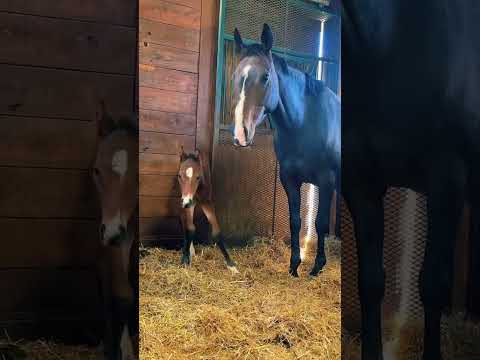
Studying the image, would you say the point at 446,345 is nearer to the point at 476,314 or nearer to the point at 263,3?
the point at 476,314

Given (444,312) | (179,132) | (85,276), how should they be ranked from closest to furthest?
(179,132), (444,312), (85,276)

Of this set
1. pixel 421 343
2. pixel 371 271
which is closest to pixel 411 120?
pixel 371 271

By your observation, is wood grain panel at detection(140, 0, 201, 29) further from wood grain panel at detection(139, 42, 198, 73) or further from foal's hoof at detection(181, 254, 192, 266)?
foal's hoof at detection(181, 254, 192, 266)

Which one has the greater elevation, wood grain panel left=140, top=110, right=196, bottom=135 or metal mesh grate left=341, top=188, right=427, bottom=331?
wood grain panel left=140, top=110, right=196, bottom=135

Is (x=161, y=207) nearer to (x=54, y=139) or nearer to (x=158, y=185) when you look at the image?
(x=158, y=185)

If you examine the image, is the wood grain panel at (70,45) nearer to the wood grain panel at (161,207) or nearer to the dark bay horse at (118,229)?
the dark bay horse at (118,229)

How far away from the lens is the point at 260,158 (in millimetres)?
1011

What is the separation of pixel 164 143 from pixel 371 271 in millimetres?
773

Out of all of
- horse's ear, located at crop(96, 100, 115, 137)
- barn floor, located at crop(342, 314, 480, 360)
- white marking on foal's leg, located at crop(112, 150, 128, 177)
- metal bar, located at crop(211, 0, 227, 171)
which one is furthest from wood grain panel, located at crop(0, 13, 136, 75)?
barn floor, located at crop(342, 314, 480, 360)

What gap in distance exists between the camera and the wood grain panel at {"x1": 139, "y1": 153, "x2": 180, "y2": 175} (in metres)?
0.96

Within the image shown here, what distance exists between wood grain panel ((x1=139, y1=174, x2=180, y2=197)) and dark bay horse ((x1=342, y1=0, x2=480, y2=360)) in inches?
20.7

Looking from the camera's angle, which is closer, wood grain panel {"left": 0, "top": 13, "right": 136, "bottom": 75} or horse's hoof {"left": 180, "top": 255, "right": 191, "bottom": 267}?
horse's hoof {"left": 180, "top": 255, "right": 191, "bottom": 267}

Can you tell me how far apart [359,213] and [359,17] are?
59 centimetres

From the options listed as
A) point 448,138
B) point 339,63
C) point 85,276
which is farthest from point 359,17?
point 85,276
